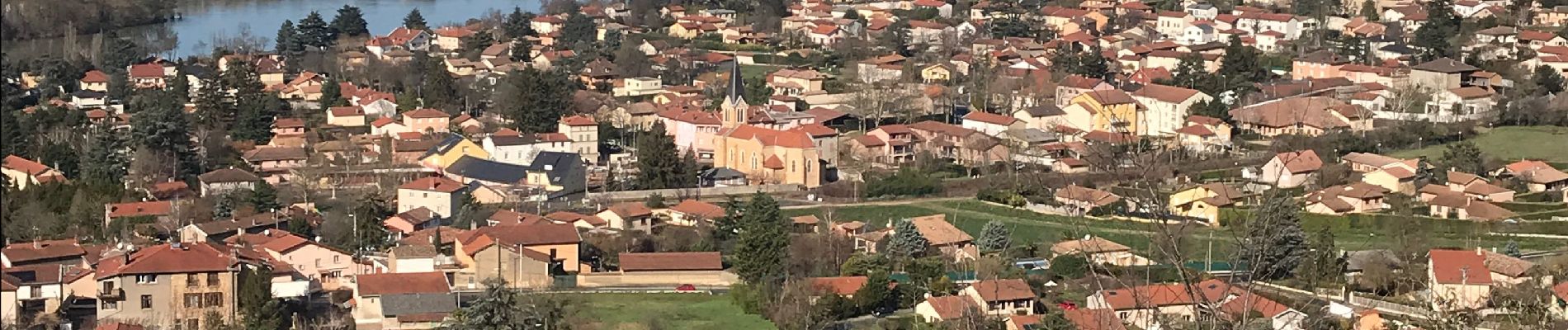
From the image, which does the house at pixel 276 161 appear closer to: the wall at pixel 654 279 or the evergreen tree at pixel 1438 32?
the wall at pixel 654 279

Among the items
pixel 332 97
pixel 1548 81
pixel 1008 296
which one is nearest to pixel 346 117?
pixel 332 97

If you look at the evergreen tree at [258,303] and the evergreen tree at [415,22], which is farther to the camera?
the evergreen tree at [415,22]

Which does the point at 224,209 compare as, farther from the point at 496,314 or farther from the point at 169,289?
the point at 496,314

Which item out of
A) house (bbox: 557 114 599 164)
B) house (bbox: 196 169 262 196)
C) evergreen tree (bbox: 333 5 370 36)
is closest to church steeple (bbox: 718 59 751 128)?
house (bbox: 557 114 599 164)

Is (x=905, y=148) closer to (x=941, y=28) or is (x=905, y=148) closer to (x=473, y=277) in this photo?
(x=473, y=277)

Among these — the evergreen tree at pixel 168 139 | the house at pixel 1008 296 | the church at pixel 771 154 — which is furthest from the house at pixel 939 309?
the evergreen tree at pixel 168 139

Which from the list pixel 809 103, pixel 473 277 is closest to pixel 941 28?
pixel 809 103

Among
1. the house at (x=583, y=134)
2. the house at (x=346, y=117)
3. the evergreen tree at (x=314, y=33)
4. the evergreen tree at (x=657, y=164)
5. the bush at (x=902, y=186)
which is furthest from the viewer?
the evergreen tree at (x=314, y=33)
